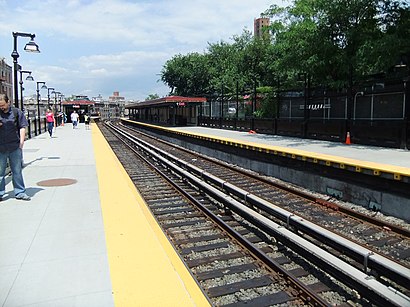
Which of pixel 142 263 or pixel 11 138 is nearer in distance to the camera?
pixel 142 263

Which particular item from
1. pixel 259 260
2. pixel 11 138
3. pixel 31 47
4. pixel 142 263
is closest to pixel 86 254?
pixel 142 263

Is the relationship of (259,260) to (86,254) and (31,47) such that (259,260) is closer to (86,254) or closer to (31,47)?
(86,254)

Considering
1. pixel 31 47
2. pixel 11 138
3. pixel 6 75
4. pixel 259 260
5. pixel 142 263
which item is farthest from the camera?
pixel 6 75

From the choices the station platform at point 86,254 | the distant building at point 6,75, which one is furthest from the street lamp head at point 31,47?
the distant building at point 6,75

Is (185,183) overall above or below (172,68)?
below

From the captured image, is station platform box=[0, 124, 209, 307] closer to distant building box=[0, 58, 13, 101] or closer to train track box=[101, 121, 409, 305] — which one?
train track box=[101, 121, 409, 305]

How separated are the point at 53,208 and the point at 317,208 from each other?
17.8ft

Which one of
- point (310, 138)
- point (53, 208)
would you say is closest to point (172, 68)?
point (310, 138)

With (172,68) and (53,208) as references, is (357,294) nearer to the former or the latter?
(53,208)

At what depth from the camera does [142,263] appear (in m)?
4.46

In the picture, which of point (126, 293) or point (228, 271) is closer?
point (126, 293)

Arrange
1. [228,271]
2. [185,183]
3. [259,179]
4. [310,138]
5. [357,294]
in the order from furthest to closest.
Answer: [310,138], [259,179], [185,183], [228,271], [357,294]

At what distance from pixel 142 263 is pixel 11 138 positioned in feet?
13.3

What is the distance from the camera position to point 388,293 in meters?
3.72
